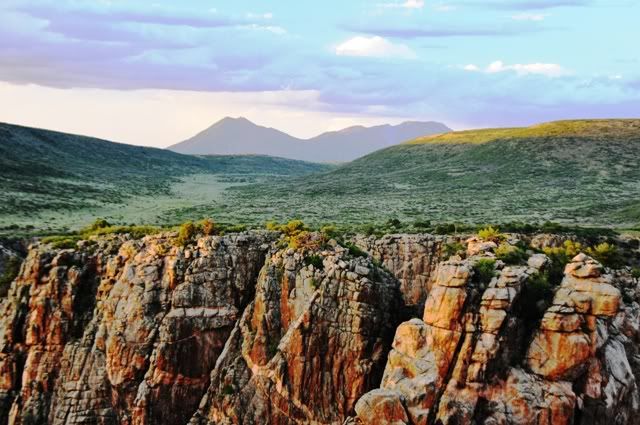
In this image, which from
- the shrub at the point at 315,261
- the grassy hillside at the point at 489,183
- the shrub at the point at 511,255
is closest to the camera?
the shrub at the point at 511,255

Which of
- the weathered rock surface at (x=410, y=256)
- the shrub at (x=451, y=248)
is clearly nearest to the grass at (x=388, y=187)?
the weathered rock surface at (x=410, y=256)

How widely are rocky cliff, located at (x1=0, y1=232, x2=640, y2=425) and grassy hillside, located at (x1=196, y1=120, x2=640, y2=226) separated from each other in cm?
4306

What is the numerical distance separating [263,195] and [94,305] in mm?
96240

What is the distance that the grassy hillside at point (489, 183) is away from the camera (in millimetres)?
83438

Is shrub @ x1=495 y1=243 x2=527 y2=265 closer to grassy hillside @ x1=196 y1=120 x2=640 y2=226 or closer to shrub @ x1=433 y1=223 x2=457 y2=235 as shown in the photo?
shrub @ x1=433 y1=223 x2=457 y2=235

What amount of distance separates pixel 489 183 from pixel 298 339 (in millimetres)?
98331

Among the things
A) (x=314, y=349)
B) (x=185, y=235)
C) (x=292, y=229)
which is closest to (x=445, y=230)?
(x=292, y=229)

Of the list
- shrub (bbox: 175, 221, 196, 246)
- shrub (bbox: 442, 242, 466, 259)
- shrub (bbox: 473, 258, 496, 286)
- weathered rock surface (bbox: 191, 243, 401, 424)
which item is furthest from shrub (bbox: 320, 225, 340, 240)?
shrub (bbox: 473, 258, 496, 286)

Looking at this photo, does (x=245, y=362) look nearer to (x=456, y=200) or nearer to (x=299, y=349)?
(x=299, y=349)

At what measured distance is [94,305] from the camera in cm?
3312

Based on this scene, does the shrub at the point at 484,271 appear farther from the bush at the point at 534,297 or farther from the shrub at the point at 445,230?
the shrub at the point at 445,230

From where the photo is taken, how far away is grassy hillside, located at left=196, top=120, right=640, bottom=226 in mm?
83438

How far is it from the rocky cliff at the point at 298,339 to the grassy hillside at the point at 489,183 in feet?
141

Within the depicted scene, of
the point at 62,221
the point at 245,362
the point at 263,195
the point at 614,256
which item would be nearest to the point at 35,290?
the point at 245,362
